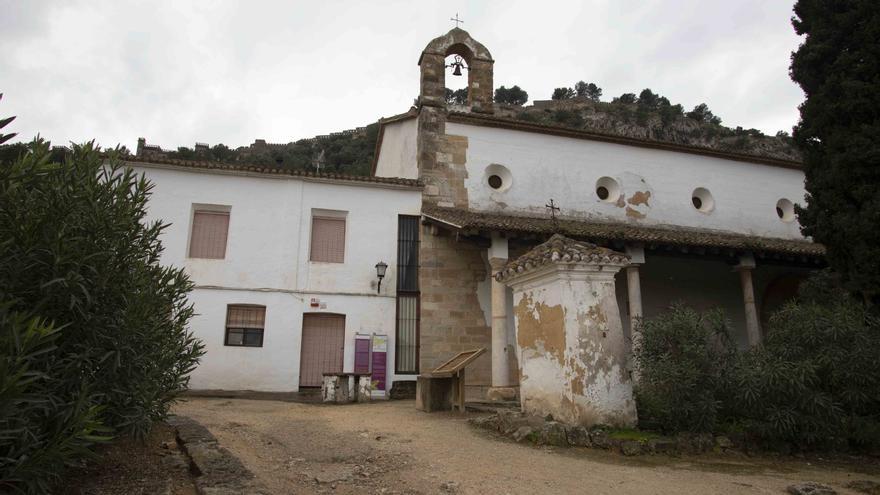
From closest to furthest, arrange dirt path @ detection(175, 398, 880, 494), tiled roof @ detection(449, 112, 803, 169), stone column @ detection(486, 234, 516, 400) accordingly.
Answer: dirt path @ detection(175, 398, 880, 494), stone column @ detection(486, 234, 516, 400), tiled roof @ detection(449, 112, 803, 169)

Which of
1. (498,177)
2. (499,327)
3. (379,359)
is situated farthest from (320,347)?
(498,177)

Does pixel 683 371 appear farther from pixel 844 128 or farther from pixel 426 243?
pixel 426 243

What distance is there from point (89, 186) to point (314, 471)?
3.02 meters

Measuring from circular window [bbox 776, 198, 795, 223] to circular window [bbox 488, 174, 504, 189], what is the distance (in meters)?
9.19

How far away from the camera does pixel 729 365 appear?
22.4 feet

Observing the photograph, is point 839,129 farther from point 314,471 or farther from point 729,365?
point 314,471

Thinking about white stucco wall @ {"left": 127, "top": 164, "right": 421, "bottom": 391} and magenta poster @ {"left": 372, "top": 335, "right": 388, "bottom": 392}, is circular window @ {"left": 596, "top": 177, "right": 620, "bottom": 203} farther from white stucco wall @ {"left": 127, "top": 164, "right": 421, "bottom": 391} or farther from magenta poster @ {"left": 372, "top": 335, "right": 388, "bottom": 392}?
magenta poster @ {"left": 372, "top": 335, "right": 388, "bottom": 392}

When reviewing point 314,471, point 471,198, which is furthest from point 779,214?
point 314,471

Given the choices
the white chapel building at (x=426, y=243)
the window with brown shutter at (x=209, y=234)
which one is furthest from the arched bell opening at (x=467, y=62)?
the window with brown shutter at (x=209, y=234)

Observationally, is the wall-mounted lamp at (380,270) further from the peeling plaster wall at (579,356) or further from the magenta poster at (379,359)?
the peeling plaster wall at (579,356)

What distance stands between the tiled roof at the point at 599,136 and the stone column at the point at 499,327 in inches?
162

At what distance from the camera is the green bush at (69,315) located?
308 centimetres

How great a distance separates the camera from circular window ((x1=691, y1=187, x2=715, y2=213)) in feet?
55.5

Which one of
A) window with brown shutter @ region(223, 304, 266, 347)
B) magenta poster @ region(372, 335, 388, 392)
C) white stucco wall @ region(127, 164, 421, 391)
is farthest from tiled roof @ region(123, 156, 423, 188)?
magenta poster @ region(372, 335, 388, 392)
